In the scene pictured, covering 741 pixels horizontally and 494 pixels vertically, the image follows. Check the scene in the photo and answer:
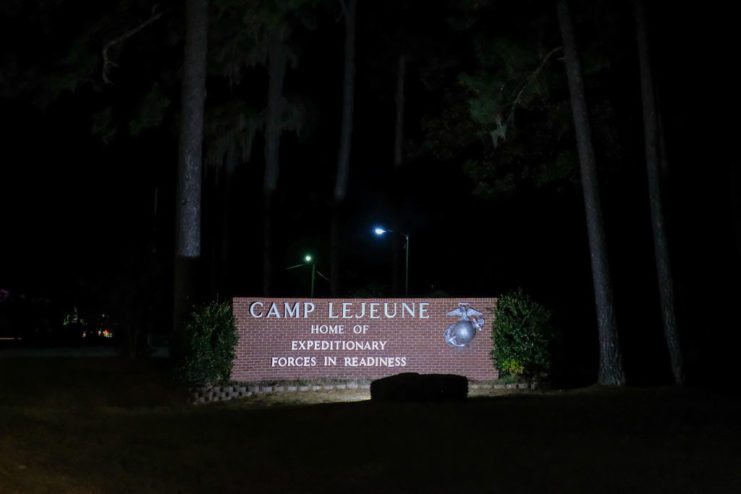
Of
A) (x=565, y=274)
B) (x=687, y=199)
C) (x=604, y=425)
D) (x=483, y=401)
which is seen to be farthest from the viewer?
(x=565, y=274)

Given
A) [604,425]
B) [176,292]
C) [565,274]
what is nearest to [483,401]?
[604,425]

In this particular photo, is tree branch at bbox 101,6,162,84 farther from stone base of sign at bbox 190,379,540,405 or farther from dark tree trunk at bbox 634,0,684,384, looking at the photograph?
dark tree trunk at bbox 634,0,684,384

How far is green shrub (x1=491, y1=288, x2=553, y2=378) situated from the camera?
1805 centimetres

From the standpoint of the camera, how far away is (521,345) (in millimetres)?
18062

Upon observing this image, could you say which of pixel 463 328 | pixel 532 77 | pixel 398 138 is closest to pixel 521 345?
pixel 463 328

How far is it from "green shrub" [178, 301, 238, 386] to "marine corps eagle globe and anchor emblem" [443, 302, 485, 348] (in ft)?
15.5

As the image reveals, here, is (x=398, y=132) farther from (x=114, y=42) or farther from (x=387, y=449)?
(x=387, y=449)

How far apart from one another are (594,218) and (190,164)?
941 cm

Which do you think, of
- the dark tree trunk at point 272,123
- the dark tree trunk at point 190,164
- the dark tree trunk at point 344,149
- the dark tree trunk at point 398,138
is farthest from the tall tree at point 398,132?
the dark tree trunk at point 190,164

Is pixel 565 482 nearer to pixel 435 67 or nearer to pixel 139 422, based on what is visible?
pixel 139 422

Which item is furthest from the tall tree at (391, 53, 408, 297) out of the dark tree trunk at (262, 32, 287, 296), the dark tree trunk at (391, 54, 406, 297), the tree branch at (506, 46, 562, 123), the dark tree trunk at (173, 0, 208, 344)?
the dark tree trunk at (173, 0, 208, 344)

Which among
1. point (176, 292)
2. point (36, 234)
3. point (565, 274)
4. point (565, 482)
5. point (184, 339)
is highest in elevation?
point (36, 234)

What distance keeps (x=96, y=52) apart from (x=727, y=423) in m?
17.0

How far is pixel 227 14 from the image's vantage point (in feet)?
73.2
